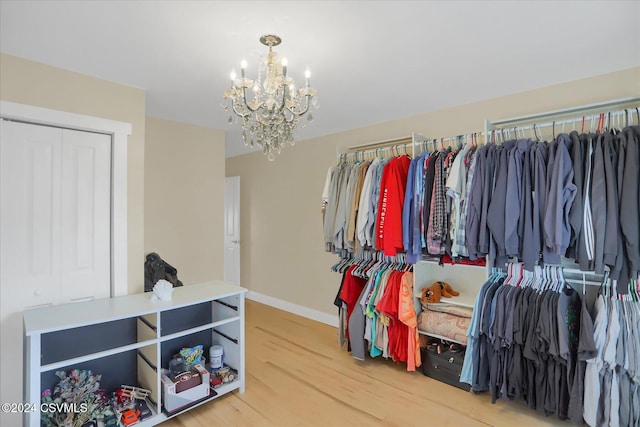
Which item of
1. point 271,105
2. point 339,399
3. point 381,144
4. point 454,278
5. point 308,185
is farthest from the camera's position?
point 308,185

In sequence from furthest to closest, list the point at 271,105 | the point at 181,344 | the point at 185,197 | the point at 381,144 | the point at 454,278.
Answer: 1. the point at 185,197
2. the point at 381,144
3. the point at 454,278
4. the point at 181,344
5. the point at 271,105

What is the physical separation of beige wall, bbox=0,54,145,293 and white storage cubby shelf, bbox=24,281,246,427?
40 cm

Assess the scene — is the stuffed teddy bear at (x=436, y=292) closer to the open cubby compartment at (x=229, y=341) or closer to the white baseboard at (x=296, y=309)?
the white baseboard at (x=296, y=309)

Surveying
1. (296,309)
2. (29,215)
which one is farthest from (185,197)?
(296,309)

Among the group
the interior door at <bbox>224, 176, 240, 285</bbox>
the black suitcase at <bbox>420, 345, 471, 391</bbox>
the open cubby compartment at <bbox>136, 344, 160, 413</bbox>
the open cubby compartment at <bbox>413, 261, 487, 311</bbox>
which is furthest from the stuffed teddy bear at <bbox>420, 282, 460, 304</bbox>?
the interior door at <bbox>224, 176, 240, 285</bbox>

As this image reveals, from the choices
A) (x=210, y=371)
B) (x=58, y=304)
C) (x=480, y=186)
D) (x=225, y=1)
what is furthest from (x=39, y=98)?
(x=480, y=186)

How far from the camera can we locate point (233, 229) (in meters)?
5.44

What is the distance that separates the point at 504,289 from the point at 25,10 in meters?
3.39

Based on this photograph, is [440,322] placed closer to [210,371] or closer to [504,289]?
[504,289]

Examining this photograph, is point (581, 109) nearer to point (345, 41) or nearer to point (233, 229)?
point (345, 41)

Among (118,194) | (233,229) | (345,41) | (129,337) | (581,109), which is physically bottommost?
(129,337)

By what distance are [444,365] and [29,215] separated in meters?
3.32

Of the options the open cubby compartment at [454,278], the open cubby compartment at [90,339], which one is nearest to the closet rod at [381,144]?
the open cubby compartment at [454,278]

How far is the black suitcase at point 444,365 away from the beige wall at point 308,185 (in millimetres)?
1443
